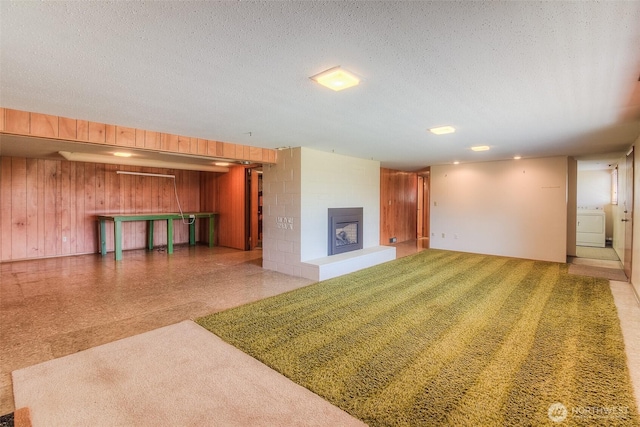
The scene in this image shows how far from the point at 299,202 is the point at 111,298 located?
2865 mm

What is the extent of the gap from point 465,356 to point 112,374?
8.56 ft

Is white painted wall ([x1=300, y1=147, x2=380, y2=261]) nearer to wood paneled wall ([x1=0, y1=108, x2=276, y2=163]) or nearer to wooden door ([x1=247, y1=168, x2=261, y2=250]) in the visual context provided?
wood paneled wall ([x1=0, y1=108, x2=276, y2=163])

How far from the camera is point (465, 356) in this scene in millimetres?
2322

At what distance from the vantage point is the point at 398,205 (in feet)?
29.1

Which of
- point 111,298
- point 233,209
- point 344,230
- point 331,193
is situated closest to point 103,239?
point 233,209

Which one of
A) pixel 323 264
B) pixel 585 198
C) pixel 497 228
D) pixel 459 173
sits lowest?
pixel 323 264

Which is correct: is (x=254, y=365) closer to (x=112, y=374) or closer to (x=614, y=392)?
(x=112, y=374)

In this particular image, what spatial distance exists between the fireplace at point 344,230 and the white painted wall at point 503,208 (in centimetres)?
274

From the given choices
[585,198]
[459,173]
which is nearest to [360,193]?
[459,173]

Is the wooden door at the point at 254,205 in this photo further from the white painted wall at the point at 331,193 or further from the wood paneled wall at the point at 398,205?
the wood paneled wall at the point at 398,205

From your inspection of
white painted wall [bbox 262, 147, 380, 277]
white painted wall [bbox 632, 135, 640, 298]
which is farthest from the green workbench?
white painted wall [bbox 632, 135, 640, 298]

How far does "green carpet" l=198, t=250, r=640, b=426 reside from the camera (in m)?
1.75

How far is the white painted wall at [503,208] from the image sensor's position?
19.9 feet

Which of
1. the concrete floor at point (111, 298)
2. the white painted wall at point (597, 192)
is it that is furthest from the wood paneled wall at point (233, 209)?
the white painted wall at point (597, 192)
